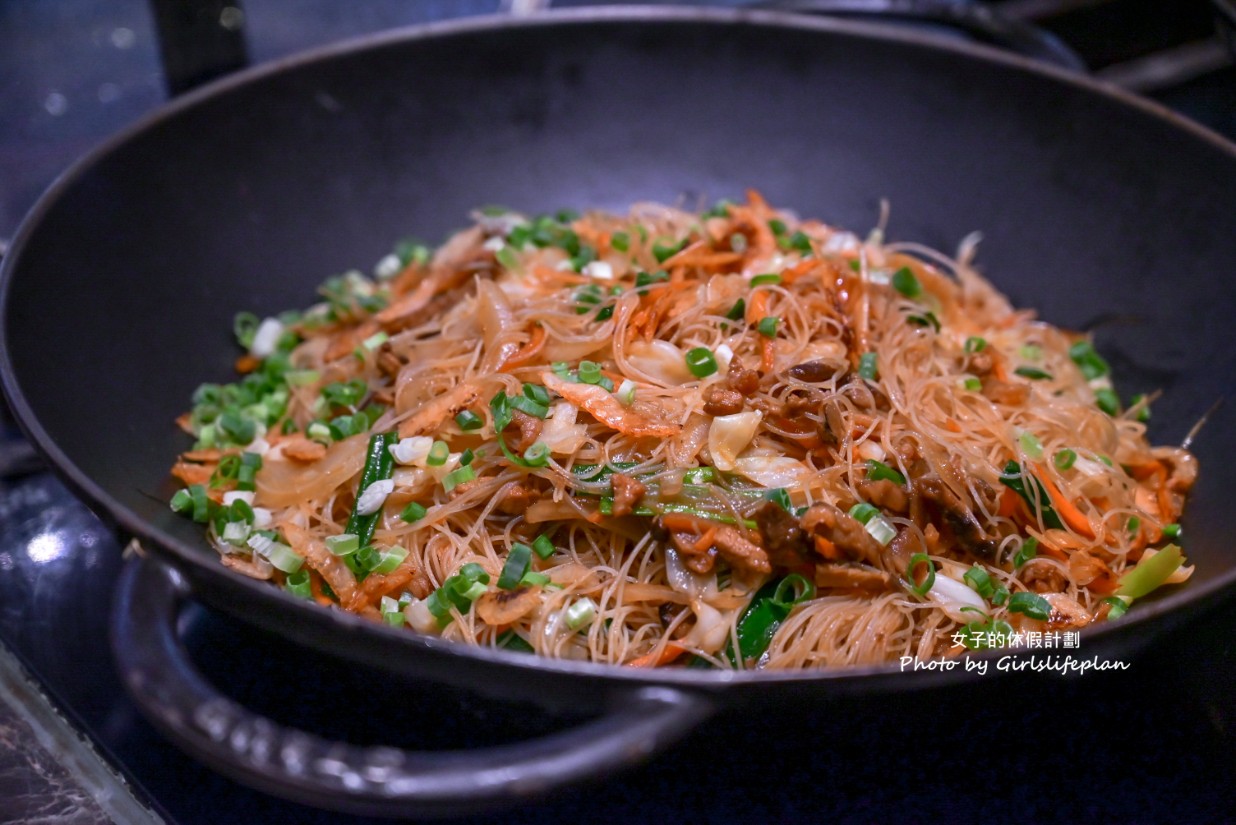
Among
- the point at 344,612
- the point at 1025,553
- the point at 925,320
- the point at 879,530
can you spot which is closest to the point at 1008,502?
the point at 1025,553

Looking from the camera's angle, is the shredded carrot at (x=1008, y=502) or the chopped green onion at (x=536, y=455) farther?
the shredded carrot at (x=1008, y=502)

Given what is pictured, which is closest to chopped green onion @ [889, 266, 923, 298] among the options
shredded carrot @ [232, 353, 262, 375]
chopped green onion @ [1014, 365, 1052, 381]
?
chopped green onion @ [1014, 365, 1052, 381]

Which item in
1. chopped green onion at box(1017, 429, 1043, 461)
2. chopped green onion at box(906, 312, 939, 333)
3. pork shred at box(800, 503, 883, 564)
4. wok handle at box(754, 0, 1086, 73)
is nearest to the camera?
pork shred at box(800, 503, 883, 564)

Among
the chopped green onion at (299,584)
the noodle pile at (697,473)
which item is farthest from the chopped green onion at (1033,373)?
the chopped green onion at (299,584)

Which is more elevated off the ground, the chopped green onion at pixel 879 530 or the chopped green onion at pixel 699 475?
the chopped green onion at pixel 699 475

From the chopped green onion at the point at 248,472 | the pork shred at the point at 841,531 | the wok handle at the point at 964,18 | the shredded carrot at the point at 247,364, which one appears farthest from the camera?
the wok handle at the point at 964,18

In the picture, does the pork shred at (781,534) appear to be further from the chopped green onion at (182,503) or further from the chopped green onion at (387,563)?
the chopped green onion at (182,503)

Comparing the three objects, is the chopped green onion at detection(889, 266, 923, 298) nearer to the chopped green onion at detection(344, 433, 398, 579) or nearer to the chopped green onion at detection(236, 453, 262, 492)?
the chopped green onion at detection(344, 433, 398, 579)
